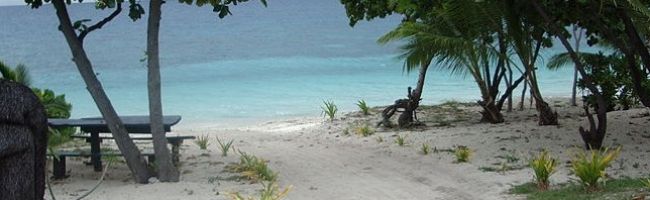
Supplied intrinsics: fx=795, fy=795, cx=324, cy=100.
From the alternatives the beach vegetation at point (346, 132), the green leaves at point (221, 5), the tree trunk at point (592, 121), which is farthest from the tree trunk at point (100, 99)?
the beach vegetation at point (346, 132)

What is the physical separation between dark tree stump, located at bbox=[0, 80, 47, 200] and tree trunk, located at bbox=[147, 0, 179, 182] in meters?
3.53

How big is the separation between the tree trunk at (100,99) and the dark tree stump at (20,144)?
3.69 metres

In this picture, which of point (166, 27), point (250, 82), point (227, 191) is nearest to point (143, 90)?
point (250, 82)

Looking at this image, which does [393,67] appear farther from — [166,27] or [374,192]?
[166,27]

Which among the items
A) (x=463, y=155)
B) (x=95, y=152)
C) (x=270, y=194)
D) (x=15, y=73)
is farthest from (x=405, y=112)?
(x=270, y=194)

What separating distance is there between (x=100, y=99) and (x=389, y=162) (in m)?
3.28

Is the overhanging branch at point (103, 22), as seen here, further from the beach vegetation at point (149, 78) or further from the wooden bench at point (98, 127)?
the wooden bench at point (98, 127)

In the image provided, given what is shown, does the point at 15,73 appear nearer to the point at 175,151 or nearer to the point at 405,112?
the point at 175,151

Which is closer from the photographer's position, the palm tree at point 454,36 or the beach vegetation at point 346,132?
the palm tree at point 454,36

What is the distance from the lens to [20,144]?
338 centimetres

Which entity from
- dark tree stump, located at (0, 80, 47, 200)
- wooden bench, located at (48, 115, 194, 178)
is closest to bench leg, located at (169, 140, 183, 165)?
wooden bench, located at (48, 115, 194, 178)

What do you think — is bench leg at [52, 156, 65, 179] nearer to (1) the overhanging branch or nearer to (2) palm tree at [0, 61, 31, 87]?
(2) palm tree at [0, 61, 31, 87]

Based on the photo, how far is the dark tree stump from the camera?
11.0 ft

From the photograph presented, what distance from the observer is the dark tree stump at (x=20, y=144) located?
3.35 metres
